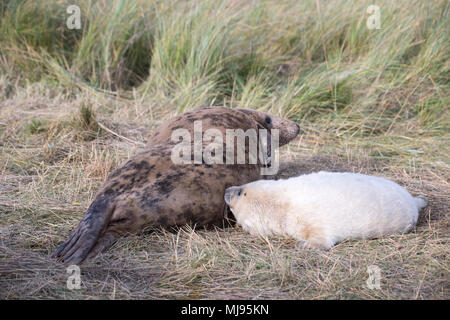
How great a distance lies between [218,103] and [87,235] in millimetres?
2982

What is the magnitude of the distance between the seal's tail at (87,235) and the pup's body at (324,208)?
0.74 metres

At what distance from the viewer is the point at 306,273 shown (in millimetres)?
2584

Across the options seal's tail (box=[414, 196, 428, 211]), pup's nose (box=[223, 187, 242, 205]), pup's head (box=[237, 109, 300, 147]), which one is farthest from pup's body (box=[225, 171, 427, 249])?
pup's head (box=[237, 109, 300, 147])

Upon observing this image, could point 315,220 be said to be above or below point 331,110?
below

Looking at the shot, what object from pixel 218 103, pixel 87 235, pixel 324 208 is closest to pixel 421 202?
pixel 324 208

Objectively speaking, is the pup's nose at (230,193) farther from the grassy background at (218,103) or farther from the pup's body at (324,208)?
the grassy background at (218,103)

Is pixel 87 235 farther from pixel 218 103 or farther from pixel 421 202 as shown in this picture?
pixel 218 103

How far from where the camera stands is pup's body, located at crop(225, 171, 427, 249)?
9.46ft

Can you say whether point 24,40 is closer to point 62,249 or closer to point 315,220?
point 62,249

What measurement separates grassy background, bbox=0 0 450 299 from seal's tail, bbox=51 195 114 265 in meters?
0.09

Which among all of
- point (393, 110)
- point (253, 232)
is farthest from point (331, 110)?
point (253, 232)

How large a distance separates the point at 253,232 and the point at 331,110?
2.48 metres

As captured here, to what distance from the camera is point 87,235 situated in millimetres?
2805

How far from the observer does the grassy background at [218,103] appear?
8.45ft
